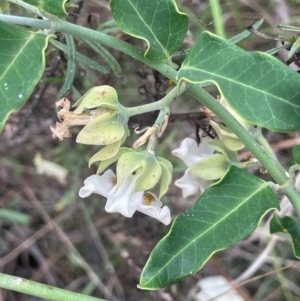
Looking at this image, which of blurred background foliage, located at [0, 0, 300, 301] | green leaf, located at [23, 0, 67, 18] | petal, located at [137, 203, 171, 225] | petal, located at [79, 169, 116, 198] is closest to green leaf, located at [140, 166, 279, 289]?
petal, located at [137, 203, 171, 225]

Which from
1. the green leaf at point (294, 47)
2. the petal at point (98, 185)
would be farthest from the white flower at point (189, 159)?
the green leaf at point (294, 47)

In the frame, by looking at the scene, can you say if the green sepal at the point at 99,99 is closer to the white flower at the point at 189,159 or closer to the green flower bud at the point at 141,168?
the green flower bud at the point at 141,168

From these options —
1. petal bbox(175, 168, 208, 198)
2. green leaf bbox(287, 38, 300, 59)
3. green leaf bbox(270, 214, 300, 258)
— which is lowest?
green leaf bbox(270, 214, 300, 258)

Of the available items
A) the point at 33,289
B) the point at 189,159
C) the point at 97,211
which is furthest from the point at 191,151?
the point at 97,211

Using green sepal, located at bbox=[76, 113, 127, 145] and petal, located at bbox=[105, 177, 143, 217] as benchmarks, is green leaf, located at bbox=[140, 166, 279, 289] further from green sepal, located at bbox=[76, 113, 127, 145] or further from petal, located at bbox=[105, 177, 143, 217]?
green sepal, located at bbox=[76, 113, 127, 145]

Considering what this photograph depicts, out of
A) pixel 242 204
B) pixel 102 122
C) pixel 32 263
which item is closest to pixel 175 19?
pixel 102 122

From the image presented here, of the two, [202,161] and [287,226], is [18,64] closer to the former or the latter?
[202,161]
